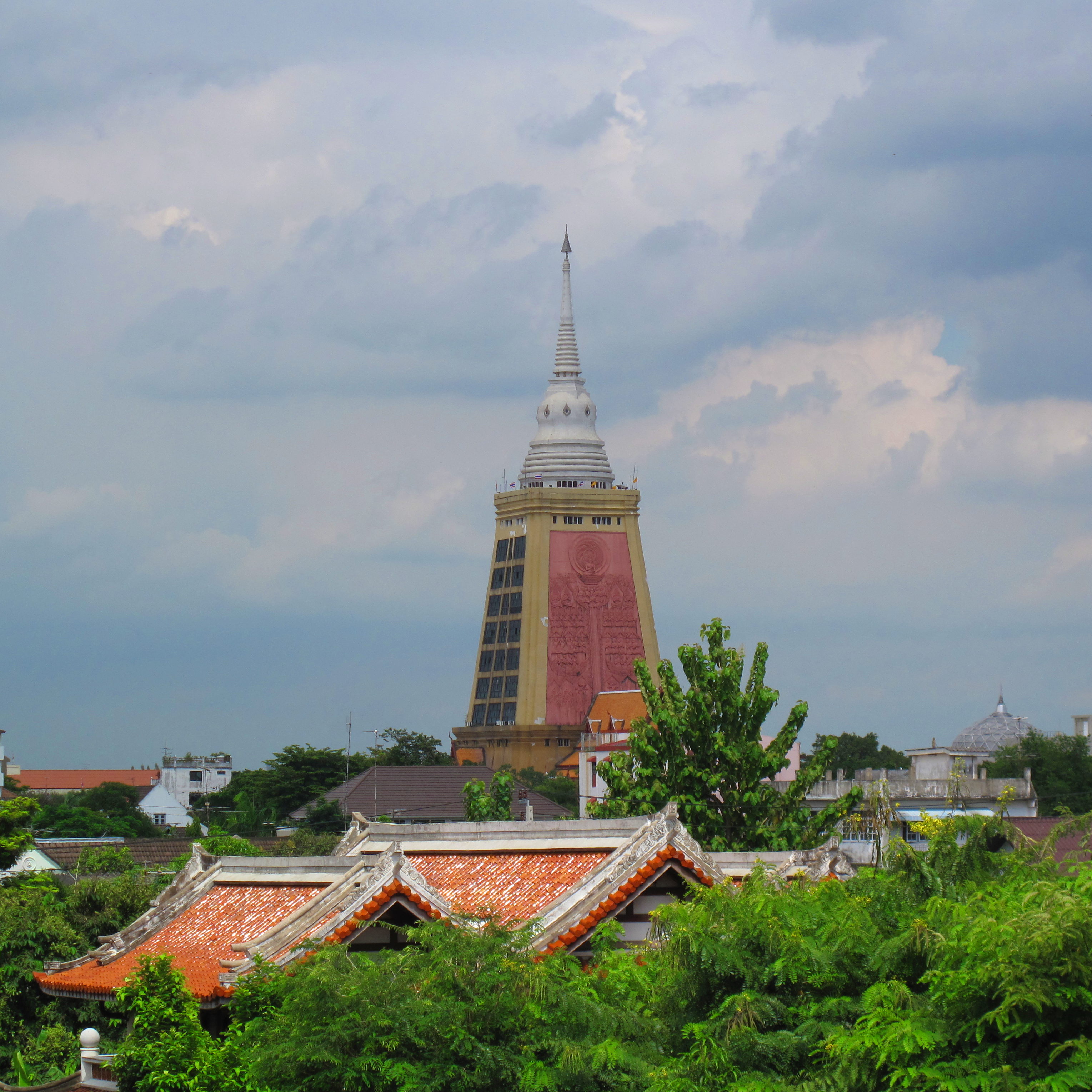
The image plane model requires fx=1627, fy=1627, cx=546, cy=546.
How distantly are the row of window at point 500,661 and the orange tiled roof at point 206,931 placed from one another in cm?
12348

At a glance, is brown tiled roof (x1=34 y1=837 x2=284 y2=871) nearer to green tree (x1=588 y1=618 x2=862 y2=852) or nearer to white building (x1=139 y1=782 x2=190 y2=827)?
green tree (x1=588 y1=618 x2=862 y2=852)

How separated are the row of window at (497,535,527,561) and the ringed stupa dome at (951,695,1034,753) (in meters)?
41.9

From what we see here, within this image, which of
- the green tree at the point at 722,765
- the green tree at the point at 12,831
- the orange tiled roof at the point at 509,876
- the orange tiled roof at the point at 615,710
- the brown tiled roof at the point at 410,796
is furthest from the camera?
the orange tiled roof at the point at 615,710

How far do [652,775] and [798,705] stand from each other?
3343mm

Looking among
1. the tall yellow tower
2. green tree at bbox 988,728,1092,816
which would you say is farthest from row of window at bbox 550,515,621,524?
green tree at bbox 988,728,1092,816

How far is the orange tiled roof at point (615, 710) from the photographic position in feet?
417

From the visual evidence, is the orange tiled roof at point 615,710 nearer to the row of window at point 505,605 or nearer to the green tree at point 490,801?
the row of window at point 505,605

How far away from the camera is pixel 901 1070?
11.4 m

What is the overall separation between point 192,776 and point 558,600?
46.8 metres

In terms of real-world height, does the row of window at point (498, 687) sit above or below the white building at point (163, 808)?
above

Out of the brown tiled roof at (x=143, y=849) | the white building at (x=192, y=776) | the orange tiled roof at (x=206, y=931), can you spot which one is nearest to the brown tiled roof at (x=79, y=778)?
the white building at (x=192, y=776)

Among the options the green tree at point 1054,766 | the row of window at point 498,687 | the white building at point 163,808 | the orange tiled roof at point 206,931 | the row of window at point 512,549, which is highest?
the row of window at point 512,549

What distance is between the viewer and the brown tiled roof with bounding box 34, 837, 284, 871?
63.8m

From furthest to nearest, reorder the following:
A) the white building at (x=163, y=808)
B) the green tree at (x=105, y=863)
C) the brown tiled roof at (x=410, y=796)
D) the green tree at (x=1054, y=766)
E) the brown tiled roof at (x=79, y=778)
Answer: the brown tiled roof at (x=79, y=778) → the white building at (x=163, y=808) → the brown tiled roof at (x=410, y=796) → the green tree at (x=1054, y=766) → the green tree at (x=105, y=863)
